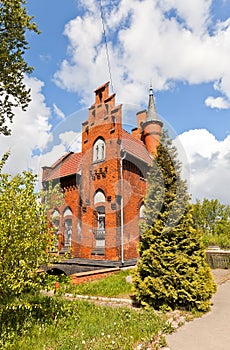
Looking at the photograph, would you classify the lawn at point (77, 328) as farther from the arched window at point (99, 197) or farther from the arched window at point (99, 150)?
the arched window at point (99, 150)

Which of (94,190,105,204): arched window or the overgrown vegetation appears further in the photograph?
(94,190,105,204): arched window

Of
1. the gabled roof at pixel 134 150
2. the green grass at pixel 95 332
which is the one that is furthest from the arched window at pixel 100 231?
the green grass at pixel 95 332

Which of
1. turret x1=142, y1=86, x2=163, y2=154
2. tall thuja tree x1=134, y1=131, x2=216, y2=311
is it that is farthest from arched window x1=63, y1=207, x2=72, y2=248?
tall thuja tree x1=134, y1=131, x2=216, y2=311

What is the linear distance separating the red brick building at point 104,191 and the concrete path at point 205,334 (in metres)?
9.51

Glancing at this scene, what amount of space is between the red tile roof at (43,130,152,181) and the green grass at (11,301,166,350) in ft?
40.9

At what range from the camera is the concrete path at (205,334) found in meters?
4.60

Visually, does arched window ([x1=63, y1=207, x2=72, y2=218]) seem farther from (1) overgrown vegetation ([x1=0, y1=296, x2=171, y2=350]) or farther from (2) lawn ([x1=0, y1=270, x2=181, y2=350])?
(1) overgrown vegetation ([x1=0, y1=296, x2=171, y2=350])

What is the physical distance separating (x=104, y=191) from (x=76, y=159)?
5394 millimetres

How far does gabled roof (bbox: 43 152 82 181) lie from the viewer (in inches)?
798

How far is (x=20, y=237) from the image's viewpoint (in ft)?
15.7

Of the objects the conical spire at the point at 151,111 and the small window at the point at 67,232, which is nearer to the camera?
the small window at the point at 67,232

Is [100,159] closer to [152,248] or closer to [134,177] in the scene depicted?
[134,177]

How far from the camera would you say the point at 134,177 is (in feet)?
59.2

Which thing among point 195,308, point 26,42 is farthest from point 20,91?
point 195,308
